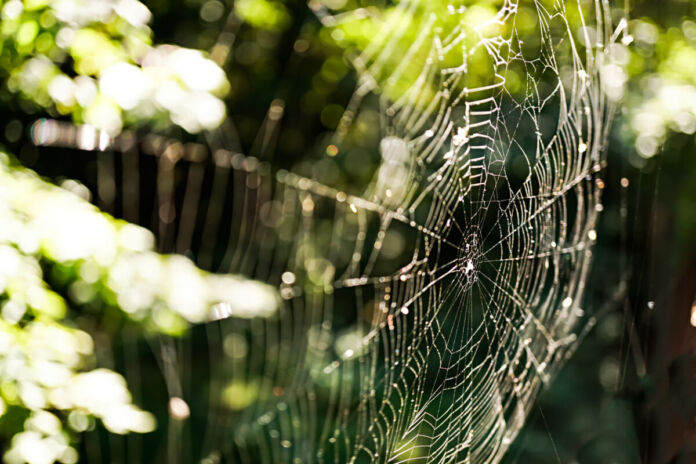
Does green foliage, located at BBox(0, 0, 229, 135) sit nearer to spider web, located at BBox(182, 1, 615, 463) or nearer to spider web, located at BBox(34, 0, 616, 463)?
spider web, located at BBox(34, 0, 616, 463)

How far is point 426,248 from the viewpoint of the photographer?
847 mm

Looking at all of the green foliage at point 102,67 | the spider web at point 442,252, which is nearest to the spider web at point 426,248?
the spider web at point 442,252

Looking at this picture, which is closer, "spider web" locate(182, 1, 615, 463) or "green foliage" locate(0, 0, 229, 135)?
"spider web" locate(182, 1, 615, 463)

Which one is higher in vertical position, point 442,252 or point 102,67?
point 102,67

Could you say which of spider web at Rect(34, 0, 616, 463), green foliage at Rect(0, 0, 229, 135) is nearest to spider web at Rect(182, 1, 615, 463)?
spider web at Rect(34, 0, 616, 463)

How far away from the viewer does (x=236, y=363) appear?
5.65 feet

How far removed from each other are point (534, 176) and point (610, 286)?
734 millimetres

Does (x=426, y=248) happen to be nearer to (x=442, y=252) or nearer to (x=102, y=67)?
(x=442, y=252)

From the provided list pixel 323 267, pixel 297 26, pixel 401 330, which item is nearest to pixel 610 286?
pixel 323 267

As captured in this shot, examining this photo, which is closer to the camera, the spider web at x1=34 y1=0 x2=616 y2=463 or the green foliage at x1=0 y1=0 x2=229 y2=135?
the spider web at x1=34 y1=0 x2=616 y2=463

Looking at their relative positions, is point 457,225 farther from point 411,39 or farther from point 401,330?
point 411,39

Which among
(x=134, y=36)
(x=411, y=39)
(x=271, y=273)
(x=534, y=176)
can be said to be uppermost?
(x=411, y=39)

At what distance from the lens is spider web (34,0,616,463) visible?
0.70m

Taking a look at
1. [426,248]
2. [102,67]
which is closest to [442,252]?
[426,248]
